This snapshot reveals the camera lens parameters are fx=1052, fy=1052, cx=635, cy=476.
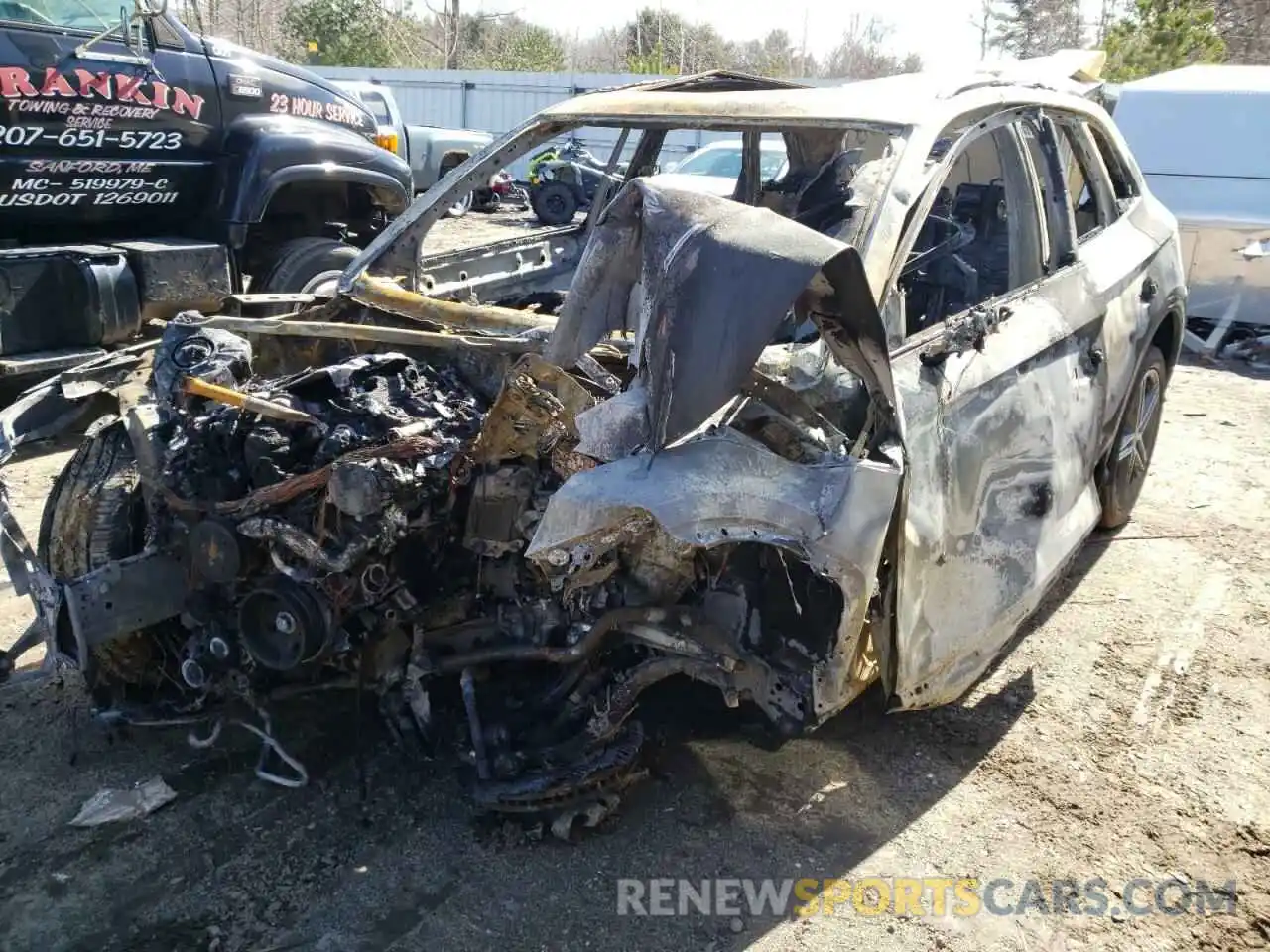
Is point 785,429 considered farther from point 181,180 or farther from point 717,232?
point 181,180

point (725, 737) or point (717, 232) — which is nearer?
point (717, 232)

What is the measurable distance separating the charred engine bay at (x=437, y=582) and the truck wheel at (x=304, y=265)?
3361mm

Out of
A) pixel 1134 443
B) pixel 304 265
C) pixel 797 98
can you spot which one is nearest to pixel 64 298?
pixel 304 265

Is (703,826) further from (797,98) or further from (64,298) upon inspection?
(64,298)

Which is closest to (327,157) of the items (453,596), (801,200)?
(801,200)

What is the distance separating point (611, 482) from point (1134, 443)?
319 centimetres

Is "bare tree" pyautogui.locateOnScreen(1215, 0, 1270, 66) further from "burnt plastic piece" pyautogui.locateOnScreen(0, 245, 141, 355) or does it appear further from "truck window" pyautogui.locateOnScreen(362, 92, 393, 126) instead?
"burnt plastic piece" pyautogui.locateOnScreen(0, 245, 141, 355)

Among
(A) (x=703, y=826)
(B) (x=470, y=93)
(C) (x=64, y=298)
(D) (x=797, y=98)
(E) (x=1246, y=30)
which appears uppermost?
(E) (x=1246, y=30)

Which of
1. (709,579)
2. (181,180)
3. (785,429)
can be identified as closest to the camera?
(785,429)

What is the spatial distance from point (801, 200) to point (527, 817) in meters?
2.57

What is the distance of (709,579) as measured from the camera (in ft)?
9.13

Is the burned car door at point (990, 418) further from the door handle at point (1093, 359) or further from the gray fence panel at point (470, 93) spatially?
the gray fence panel at point (470, 93)

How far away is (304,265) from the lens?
654 cm

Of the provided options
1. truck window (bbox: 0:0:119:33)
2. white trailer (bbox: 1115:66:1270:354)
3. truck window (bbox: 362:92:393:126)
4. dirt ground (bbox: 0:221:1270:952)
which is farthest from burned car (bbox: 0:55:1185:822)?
truck window (bbox: 362:92:393:126)
